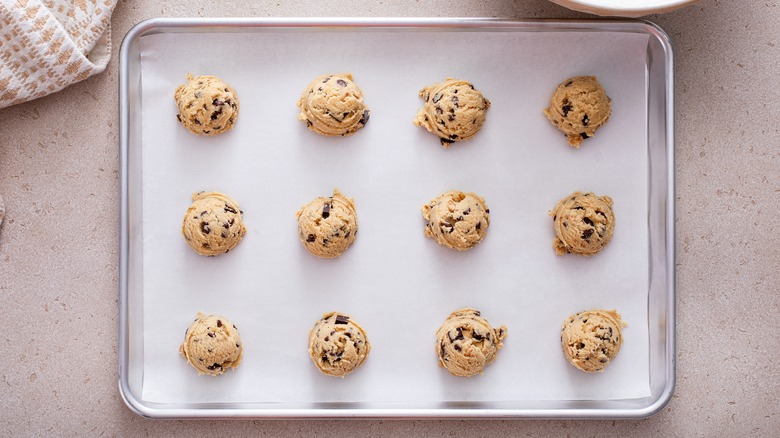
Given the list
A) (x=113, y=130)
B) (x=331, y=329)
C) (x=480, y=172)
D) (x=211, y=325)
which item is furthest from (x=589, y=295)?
(x=113, y=130)

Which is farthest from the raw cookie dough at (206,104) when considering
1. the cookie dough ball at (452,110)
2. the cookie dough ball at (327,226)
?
the cookie dough ball at (452,110)

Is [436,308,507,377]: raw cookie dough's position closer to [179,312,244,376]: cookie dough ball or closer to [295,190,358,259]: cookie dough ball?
[295,190,358,259]: cookie dough ball

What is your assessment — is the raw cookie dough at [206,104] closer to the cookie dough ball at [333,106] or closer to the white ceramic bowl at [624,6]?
the cookie dough ball at [333,106]

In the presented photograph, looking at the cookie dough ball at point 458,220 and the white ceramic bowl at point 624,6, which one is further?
the cookie dough ball at point 458,220

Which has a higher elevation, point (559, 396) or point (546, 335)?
point (546, 335)

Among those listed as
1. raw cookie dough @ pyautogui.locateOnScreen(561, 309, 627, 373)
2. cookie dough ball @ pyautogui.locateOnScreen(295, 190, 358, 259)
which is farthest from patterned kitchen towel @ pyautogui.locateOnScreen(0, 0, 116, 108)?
raw cookie dough @ pyautogui.locateOnScreen(561, 309, 627, 373)

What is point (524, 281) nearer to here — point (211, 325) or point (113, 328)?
point (211, 325)
